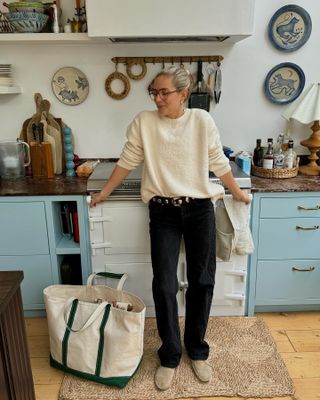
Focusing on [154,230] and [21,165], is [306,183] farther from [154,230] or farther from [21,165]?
[21,165]

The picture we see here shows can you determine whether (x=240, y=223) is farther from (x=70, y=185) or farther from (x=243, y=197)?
(x=70, y=185)

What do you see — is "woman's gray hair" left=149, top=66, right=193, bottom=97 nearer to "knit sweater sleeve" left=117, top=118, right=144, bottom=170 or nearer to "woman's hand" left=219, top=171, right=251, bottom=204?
"knit sweater sleeve" left=117, top=118, right=144, bottom=170

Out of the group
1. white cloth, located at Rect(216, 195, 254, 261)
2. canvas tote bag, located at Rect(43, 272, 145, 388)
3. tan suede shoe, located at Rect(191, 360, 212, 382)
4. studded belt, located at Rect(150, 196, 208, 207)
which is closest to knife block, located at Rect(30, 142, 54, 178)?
canvas tote bag, located at Rect(43, 272, 145, 388)

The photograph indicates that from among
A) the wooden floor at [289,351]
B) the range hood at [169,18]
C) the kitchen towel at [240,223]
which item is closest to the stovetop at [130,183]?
the kitchen towel at [240,223]

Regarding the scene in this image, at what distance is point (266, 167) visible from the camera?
7.60ft

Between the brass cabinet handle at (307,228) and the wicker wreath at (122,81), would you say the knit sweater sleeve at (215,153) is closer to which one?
the brass cabinet handle at (307,228)

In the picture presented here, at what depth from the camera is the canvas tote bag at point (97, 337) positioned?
5.67 feet

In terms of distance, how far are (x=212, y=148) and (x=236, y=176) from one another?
0.41 meters

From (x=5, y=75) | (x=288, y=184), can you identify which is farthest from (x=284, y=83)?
(x=5, y=75)

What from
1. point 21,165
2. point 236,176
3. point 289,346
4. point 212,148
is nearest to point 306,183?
point 236,176

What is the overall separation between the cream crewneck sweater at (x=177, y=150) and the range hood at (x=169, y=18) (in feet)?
1.77

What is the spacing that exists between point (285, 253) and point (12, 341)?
157cm

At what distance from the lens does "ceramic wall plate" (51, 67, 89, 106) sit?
7.95ft

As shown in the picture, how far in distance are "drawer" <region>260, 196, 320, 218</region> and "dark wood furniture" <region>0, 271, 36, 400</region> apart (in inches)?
54.1
